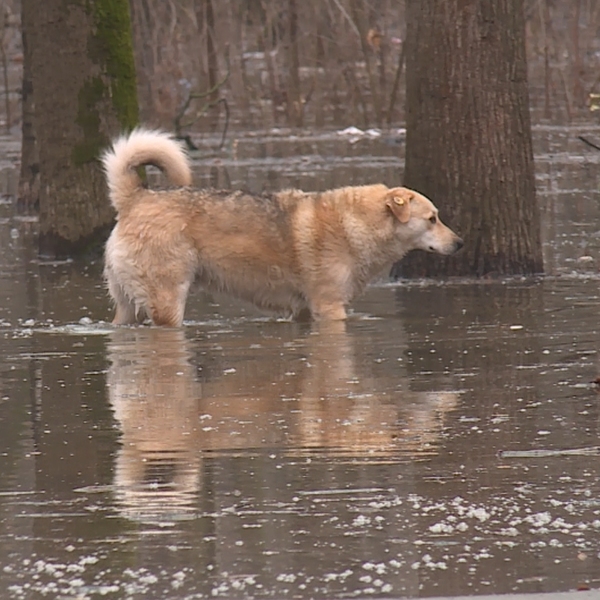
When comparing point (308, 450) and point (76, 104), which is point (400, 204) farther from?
point (308, 450)

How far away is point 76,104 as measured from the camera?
12438 mm

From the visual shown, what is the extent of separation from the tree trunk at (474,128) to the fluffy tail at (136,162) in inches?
67.5

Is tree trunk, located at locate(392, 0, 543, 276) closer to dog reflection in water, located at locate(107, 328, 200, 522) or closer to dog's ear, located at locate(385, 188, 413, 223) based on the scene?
dog's ear, located at locate(385, 188, 413, 223)

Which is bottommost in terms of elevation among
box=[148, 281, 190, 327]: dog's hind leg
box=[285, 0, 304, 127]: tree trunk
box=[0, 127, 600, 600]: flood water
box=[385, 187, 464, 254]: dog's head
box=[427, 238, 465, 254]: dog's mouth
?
box=[0, 127, 600, 600]: flood water

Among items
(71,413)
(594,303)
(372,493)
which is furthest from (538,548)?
(594,303)

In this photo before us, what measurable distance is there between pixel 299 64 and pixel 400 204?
1822 cm

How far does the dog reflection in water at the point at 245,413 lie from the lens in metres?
5.37

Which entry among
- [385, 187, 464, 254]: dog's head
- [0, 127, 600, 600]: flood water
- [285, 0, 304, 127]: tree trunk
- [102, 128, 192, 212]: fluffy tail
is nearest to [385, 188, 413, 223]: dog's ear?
[385, 187, 464, 254]: dog's head

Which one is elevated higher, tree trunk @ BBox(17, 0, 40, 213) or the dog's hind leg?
tree trunk @ BBox(17, 0, 40, 213)

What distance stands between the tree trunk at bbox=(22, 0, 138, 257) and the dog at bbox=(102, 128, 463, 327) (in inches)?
112

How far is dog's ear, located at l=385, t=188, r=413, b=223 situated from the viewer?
9570 millimetres

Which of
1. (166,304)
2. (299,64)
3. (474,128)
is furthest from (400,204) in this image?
(299,64)

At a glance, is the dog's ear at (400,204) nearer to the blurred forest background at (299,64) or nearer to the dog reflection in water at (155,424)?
the dog reflection in water at (155,424)

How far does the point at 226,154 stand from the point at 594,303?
13.1m
